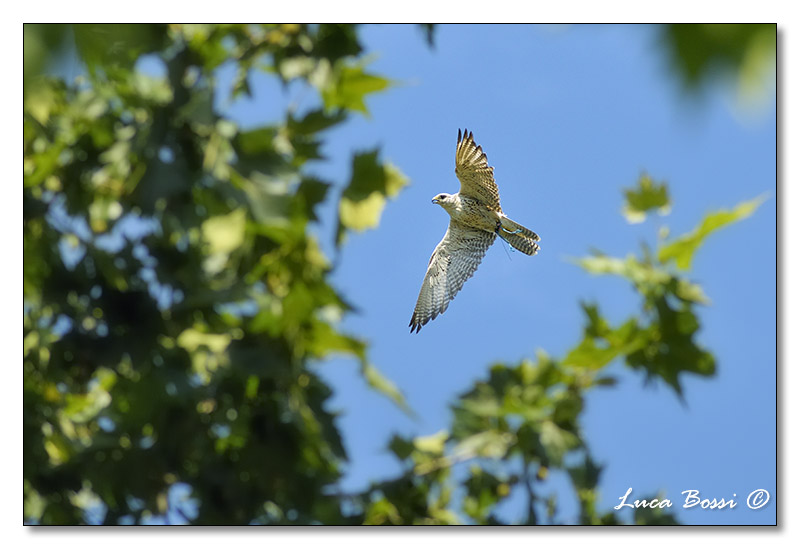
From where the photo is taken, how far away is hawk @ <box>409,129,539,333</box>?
1.84 m

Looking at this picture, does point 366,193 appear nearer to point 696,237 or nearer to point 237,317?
point 237,317

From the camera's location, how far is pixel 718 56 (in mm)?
295

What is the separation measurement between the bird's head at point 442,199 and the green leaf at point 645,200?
0.71m

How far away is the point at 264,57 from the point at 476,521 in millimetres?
842

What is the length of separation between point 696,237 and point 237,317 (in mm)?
646

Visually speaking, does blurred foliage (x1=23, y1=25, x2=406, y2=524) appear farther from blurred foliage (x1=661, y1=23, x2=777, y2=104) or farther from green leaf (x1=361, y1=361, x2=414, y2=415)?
blurred foliage (x1=661, y1=23, x2=777, y2=104)

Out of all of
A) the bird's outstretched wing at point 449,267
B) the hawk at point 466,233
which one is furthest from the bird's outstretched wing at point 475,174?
the bird's outstretched wing at point 449,267

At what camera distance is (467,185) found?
7.16 ft

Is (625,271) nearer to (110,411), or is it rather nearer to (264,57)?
(264,57)
